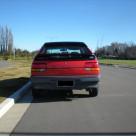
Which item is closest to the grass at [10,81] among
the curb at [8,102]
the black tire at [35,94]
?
the curb at [8,102]

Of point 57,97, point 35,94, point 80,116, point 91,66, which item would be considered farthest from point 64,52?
point 80,116

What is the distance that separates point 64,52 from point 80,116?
418cm

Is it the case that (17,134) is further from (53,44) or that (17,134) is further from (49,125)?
(53,44)

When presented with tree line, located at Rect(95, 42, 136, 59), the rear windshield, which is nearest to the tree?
tree line, located at Rect(95, 42, 136, 59)

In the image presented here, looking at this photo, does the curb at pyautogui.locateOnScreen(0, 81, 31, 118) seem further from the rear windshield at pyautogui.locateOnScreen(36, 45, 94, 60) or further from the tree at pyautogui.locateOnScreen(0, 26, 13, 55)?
the tree at pyautogui.locateOnScreen(0, 26, 13, 55)

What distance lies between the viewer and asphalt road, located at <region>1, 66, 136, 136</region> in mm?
7707

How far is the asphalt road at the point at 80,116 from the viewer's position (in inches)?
303

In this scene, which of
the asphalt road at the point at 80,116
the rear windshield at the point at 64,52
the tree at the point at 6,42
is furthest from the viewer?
the tree at the point at 6,42

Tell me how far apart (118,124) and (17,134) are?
2098mm

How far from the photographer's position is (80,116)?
914cm

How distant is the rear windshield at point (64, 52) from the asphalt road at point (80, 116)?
128cm

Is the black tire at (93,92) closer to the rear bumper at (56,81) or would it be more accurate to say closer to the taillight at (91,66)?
the rear bumper at (56,81)

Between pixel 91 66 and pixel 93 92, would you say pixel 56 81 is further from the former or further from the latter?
pixel 93 92

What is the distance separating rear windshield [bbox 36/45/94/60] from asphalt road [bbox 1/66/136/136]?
128 cm
